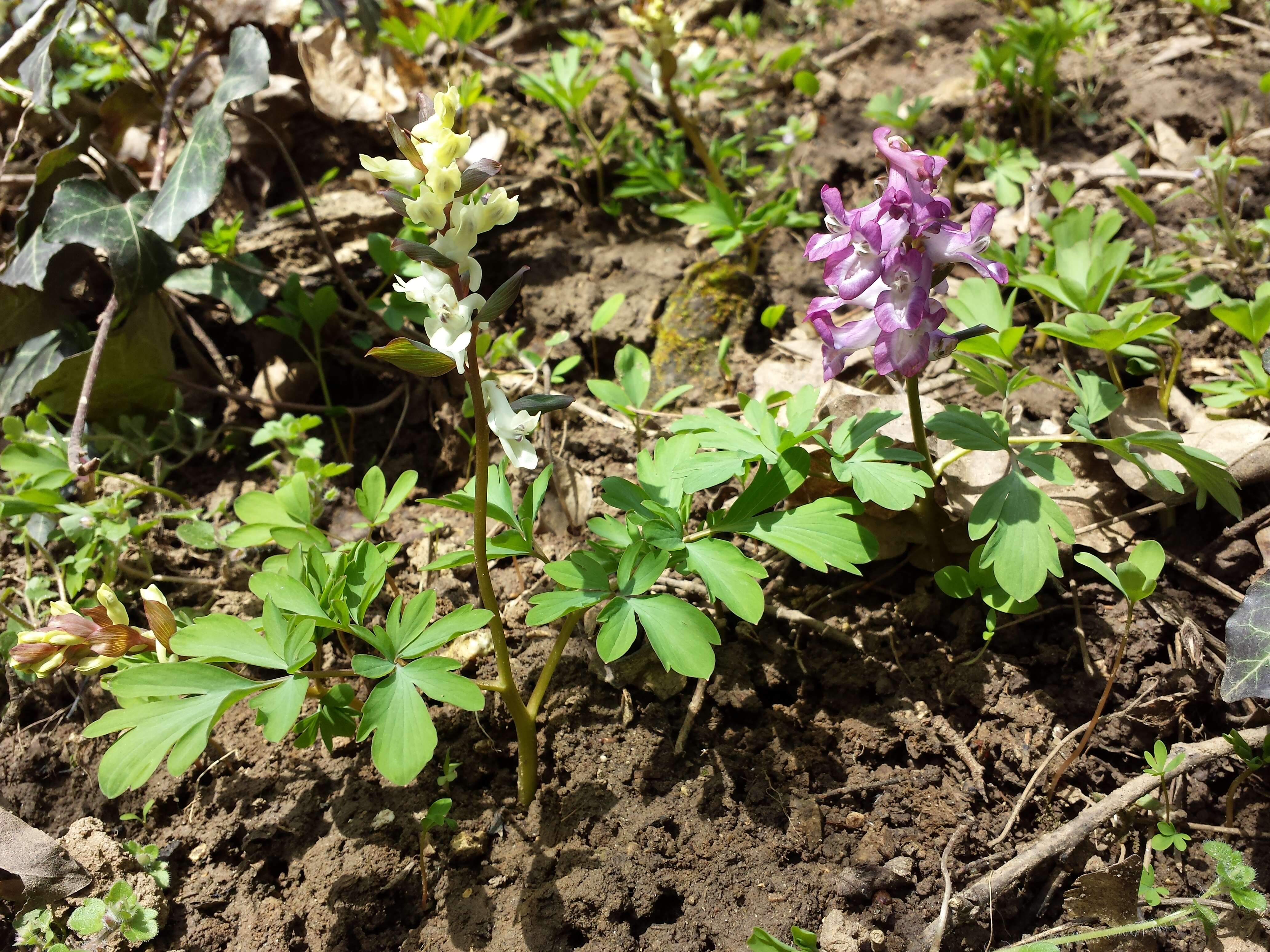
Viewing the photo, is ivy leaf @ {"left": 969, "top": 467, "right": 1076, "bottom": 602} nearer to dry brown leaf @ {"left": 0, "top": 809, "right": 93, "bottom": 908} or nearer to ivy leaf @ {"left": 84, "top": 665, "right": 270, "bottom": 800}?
ivy leaf @ {"left": 84, "top": 665, "right": 270, "bottom": 800}

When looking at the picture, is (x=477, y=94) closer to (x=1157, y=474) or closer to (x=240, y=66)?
(x=240, y=66)

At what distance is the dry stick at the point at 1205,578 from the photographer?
195cm

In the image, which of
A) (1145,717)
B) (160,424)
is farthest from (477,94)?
(1145,717)

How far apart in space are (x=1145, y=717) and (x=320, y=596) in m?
1.87

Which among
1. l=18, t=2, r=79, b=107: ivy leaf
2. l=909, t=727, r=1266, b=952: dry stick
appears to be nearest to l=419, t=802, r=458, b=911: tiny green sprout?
l=909, t=727, r=1266, b=952: dry stick

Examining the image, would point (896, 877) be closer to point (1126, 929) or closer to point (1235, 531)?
point (1126, 929)

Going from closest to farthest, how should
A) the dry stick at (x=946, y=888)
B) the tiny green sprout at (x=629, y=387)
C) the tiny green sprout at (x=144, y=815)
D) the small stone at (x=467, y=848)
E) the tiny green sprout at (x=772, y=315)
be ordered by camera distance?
the dry stick at (x=946, y=888) < the small stone at (x=467, y=848) < the tiny green sprout at (x=144, y=815) < the tiny green sprout at (x=629, y=387) < the tiny green sprout at (x=772, y=315)

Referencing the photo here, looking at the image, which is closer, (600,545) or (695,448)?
(600,545)

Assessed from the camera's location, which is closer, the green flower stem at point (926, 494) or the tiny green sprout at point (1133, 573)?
the tiny green sprout at point (1133, 573)

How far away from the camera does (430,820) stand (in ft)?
5.51

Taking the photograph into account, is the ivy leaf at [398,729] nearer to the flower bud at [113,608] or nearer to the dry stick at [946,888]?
the flower bud at [113,608]

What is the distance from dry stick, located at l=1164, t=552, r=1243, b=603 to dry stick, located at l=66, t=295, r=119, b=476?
2.91m

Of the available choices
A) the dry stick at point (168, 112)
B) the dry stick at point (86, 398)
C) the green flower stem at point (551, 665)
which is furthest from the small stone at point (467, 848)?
the dry stick at point (168, 112)

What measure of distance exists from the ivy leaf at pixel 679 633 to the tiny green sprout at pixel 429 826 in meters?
0.56
